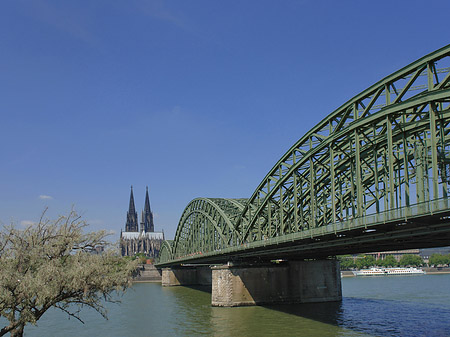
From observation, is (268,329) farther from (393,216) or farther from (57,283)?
(57,283)

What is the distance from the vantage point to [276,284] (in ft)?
199

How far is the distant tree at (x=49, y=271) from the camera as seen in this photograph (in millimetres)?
24422

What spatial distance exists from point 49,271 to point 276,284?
132ft

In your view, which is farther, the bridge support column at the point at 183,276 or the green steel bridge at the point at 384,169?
the bridge support column at the point at 183,276

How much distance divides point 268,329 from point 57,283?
21.6 m

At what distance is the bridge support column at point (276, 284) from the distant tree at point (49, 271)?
3211 cm

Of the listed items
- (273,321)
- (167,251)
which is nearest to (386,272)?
(167,251)

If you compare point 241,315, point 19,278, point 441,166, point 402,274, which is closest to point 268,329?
point 241,315

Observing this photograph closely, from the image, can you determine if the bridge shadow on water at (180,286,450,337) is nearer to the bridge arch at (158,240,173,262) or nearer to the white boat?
the bridge arch at (158,240,173,262)

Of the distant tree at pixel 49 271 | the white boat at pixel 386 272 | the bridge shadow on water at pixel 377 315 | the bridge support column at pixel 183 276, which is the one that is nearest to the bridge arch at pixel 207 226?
the bridge support column at pixel 183 276

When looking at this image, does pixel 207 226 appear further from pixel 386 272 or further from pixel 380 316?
pixel 386 272

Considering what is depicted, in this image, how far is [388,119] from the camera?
33031 millimetres

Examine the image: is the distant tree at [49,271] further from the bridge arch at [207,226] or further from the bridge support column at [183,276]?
the bridge support column at [183,276]

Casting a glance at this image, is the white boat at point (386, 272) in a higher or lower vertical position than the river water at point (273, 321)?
lower
